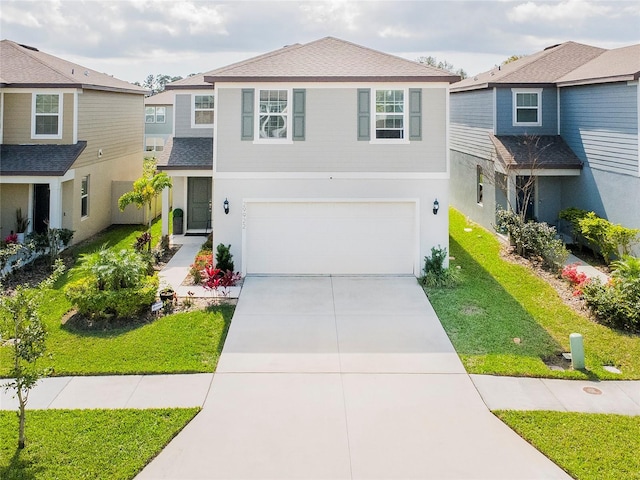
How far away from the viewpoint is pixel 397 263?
14.5 m

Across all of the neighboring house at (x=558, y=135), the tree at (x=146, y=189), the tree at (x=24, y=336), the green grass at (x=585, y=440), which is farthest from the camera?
the tree at (x=146, y=189)

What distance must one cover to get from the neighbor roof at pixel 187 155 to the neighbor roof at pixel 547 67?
10.3 m

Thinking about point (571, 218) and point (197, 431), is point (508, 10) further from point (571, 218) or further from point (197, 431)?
point (197, 431)

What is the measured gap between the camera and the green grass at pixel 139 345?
902cm

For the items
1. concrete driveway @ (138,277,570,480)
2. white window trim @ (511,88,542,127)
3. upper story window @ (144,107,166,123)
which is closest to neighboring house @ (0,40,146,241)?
concrete driveway @ (138,277,570,480)

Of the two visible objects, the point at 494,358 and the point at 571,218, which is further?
the point at 571,218

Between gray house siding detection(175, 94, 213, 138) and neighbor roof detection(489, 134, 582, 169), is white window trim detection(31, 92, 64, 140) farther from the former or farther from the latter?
neighbor roof detection(489, 134, 582, 169)

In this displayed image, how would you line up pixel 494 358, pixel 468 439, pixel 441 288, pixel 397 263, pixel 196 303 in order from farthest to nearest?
1. pixel 397 263
2. pixel 441 288
3. pixel 196 303
4. pixel 494 358
5. pixel 468 439

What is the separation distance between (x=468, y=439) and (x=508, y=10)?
45.5ft

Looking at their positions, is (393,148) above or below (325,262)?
above

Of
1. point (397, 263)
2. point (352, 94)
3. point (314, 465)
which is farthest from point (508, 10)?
point (314, 465)

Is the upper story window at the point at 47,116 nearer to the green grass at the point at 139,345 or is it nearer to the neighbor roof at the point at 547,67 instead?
the green grass at the point at 139,345

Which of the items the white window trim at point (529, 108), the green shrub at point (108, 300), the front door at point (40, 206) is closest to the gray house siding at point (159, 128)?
the front door at point (40, 206)

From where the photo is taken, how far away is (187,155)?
691 inches
